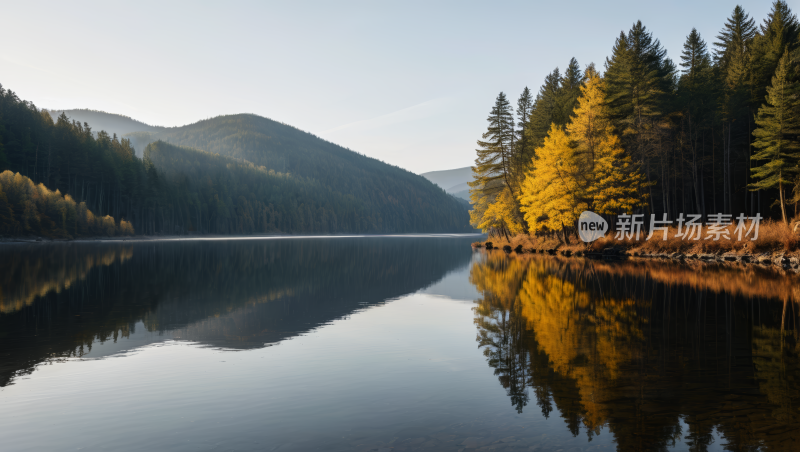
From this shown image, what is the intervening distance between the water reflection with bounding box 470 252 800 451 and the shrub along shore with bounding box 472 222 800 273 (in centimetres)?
1582

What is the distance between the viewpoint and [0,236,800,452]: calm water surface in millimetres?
7227

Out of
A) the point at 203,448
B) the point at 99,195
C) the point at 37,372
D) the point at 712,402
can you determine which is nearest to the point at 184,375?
the point at 37,372

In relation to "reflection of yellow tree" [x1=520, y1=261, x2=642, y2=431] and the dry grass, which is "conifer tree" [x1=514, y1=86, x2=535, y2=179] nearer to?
the dry grass

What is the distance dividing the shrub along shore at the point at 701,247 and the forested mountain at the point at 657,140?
2.96 m

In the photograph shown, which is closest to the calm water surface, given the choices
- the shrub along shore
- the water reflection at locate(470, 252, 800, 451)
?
the water reflection at locate(470, 252, 800, 451)

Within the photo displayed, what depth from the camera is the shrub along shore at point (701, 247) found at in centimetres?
3606

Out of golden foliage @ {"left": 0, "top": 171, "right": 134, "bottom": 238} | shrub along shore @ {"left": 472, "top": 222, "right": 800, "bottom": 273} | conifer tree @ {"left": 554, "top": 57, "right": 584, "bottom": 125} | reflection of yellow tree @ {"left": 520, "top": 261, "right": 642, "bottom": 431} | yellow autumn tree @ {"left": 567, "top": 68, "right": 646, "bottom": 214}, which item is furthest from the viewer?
golden foliage @ {"left": 0, "top": 171, "right": 134, "bottom": 238}

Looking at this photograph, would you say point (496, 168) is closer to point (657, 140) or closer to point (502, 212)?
point (502, 212)

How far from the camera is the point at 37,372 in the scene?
10.5 m

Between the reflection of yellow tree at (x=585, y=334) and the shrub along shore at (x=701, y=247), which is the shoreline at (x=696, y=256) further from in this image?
the reflection of yellow tree at (x=585, y=334)

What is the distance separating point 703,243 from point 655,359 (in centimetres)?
3752

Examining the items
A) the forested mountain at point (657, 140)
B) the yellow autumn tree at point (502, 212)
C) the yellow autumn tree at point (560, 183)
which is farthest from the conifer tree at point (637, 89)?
the yellow autumn tree at point (502, 212)

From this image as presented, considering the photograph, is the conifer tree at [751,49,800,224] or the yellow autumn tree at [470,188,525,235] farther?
the yellow autumn tree at [470,188,525,235]

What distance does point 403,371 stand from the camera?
428 inches
